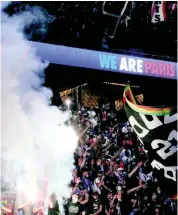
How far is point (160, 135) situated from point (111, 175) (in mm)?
2419

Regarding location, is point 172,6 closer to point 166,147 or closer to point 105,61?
point 105,61

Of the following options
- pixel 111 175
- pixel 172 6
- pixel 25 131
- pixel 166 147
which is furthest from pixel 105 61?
pixel 166 147

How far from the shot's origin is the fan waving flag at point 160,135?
10.8 ft

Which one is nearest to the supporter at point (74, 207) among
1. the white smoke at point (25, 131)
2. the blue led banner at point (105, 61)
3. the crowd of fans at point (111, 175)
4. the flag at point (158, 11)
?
the crowd of fans at point (111, 175)

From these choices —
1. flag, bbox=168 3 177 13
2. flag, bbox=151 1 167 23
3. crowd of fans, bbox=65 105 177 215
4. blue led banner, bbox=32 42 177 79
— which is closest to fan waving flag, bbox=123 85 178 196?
crowd of fans, bbox=65 105 177 215

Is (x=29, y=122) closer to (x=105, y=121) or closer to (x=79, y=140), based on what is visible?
(x=79, y=140)

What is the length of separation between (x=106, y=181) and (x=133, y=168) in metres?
0.83

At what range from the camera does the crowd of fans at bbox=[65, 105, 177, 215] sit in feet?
16.1

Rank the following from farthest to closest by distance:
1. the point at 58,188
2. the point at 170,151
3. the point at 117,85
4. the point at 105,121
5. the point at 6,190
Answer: the point at 117,85 → the point at 105,121 → the point at 58,188 → the point at 6,190 → the point at 170,151

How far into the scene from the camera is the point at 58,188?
4.73 m

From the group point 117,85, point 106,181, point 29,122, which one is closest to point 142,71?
point 117,85

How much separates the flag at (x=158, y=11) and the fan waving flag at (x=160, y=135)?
335 centimetres

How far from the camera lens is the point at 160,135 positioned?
326 centimetres

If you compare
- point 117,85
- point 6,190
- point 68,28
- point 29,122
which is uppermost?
point 68,28
